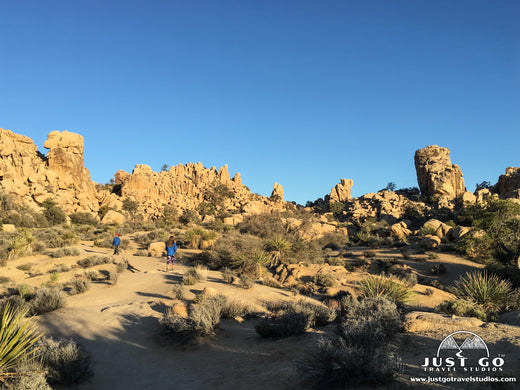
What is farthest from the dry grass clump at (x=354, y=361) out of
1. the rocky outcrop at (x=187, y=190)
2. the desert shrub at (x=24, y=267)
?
the rocky outcrop at (x=187, y=190)

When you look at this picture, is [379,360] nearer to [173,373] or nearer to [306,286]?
[173,373]

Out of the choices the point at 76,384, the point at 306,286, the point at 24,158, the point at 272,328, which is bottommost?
the point at 76,384

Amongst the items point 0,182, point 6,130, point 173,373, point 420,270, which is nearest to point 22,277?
point 173,373

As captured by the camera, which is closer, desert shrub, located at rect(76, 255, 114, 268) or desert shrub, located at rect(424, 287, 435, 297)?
desert shrub, located at rect(424, 287, 435, 297)

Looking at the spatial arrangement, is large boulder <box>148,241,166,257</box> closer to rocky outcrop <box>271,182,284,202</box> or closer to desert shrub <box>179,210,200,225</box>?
desert shrub <box>179,210,200,225</box>

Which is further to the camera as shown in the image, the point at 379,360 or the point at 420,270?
the point at 420,270

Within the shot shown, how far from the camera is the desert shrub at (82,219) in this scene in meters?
36.3

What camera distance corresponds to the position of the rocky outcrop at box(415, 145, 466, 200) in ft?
167

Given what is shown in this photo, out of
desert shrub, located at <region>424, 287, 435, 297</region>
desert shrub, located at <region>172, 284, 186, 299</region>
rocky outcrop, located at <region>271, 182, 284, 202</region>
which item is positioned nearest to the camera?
desert shrub, located at <region>172, 284, 186, 299</region>

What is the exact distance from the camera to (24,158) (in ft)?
130

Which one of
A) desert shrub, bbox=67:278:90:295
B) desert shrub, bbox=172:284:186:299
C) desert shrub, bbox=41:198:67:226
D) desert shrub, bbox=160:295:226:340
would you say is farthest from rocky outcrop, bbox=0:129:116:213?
desert shrub, bbox=160:295:226:340

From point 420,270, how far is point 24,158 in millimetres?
44795

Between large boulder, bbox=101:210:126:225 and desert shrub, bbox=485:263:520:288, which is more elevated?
large boulder, bbox=101:210:126:225

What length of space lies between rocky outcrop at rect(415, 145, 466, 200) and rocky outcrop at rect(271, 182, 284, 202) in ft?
82.6
